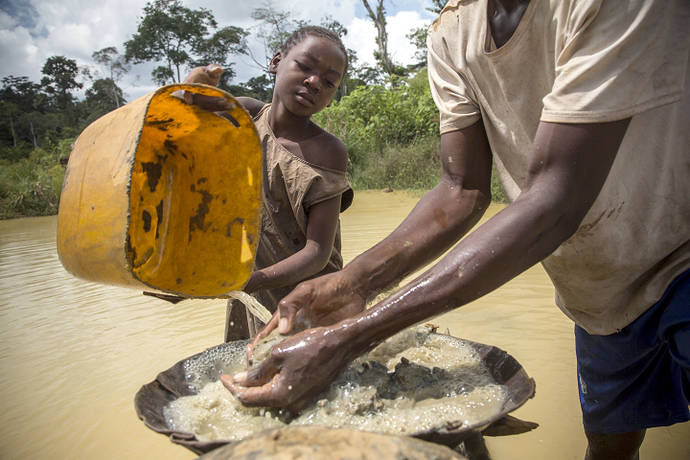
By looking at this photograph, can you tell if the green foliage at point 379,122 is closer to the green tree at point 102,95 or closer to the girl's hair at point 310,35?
the girl's hair at point 310,35

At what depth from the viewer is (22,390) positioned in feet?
9.98

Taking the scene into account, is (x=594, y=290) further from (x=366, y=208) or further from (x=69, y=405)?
(x=366, y=208)

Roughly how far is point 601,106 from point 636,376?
954 mm

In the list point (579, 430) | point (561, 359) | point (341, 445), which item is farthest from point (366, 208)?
point (341, 445)

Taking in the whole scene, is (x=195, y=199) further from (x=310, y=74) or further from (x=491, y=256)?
(x=491, y=256)

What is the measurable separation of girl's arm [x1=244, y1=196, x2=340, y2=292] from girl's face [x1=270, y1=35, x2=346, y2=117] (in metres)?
0.46

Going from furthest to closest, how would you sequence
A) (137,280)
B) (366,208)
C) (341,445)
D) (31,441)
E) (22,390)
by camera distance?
(366,208)
(22,390)
(31,441)
(137,280)
(341,445)

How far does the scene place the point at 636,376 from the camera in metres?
1.43

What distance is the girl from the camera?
1999 mm

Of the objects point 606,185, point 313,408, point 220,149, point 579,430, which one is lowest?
point 579,430

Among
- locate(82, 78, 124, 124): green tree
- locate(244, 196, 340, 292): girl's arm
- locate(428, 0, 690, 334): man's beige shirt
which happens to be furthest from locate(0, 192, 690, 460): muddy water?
locate(82, 78, 124, 124): green tree

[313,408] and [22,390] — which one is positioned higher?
[313,408]

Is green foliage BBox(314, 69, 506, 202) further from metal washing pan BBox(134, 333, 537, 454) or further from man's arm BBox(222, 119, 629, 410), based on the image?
man's arm BBox(222, 119, 629, 410)

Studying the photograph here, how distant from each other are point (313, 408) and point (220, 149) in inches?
39.6
